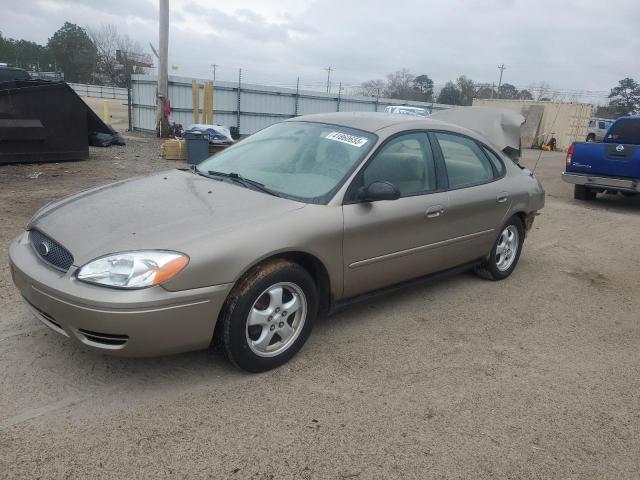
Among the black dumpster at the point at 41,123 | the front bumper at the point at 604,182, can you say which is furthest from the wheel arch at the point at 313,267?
the black dumpster at the point at 41,123

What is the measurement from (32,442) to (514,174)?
4.58 meters

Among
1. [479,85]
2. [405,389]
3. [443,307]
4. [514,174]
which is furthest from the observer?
[479,85]

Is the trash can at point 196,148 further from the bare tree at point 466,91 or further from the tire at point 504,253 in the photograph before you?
the bare tree at point 466,91

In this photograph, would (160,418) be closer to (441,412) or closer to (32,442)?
(32,442)

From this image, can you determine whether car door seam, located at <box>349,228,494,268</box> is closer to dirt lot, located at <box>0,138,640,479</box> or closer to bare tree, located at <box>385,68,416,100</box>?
dirt lot, located at <box>0,138,640,479</box>

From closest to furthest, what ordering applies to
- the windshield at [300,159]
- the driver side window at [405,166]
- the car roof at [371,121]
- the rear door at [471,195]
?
the windshield at [300,159]
the driver side window at [405,166]
the car roof at [371,121]
the rear door at [471,195]

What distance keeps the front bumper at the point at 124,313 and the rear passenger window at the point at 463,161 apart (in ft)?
7.85

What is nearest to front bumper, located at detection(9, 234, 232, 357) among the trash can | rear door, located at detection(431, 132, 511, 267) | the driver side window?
the driver side window

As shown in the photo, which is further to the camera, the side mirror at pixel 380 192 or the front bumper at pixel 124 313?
the side mirror at pixel 380 192

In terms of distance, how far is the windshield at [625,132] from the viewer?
33.7 feet

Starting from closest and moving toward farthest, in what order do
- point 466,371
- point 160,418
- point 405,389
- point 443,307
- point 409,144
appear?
point 160,418, point 405,389, point 466,371, point 409,144, point 443,307

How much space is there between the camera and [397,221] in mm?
3768

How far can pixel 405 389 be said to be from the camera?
10.2ft

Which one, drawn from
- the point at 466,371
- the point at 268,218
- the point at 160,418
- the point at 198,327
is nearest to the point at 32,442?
the point at 160,418
